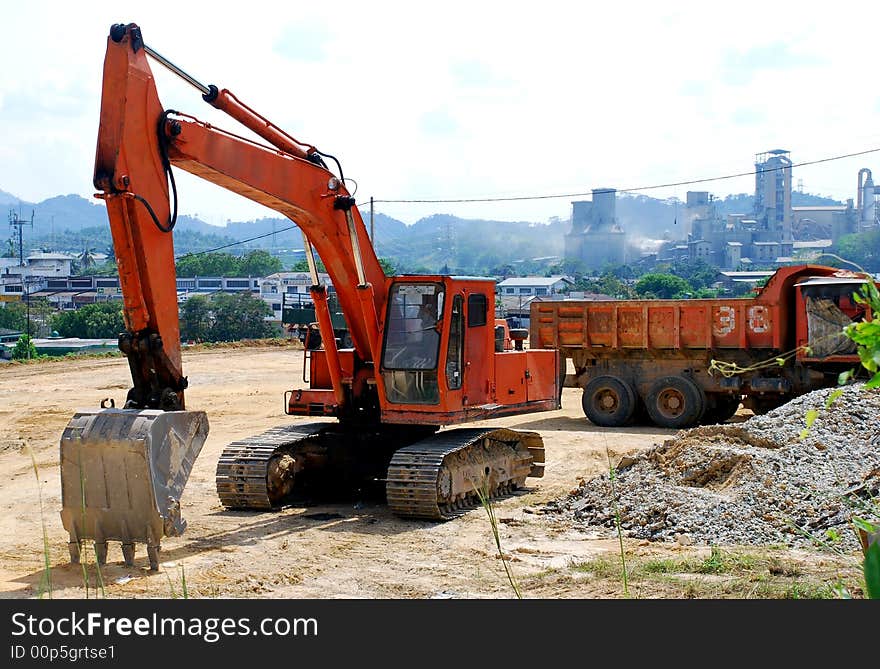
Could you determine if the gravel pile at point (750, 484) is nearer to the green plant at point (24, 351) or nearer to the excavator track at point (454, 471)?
the excavator track at point (454, 471)

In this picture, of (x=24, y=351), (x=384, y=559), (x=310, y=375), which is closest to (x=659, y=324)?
(x=310, y=375)

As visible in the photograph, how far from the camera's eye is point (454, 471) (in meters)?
12.3

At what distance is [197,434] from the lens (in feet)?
32.1

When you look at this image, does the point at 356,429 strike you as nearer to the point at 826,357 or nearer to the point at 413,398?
the point at 413,398

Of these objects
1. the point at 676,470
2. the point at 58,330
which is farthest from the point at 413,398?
the point at 58,330

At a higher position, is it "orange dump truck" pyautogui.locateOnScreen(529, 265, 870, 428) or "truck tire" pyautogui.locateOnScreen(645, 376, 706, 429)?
"orange dump truck" pyautogui.locateOnScreen(529, 265, 870, 428)

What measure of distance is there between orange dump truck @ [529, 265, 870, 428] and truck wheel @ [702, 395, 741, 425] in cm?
2

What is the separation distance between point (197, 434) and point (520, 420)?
1351 centimetres

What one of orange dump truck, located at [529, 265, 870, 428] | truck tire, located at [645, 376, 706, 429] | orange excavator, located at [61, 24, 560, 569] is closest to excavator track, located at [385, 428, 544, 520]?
orange excavator, located at [61, 24, 560, 569]

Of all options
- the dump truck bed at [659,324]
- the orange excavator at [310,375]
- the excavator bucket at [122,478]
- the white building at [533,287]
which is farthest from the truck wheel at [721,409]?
the white building at [533,287]

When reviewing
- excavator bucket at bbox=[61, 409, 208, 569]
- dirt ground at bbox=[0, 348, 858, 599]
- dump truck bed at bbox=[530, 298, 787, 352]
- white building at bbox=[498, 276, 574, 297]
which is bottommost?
dirt ground at bbox=[0, 348, 858, 599]

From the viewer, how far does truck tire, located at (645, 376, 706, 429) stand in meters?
20.0

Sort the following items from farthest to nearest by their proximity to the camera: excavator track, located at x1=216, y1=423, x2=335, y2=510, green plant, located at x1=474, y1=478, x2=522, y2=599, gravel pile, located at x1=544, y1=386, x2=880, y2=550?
excavator track, located at x1=216, y1=423, x2=335, y2=510, gravel pile, located at x1=544, y1=386, x2=880, y2=550, green plant, located at x1=474, y1=478, x2=522, y2=599

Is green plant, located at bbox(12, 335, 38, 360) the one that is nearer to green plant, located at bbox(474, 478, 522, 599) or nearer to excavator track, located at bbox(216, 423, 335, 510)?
excavator track, located at bbox(216, 423, 335, 510)
